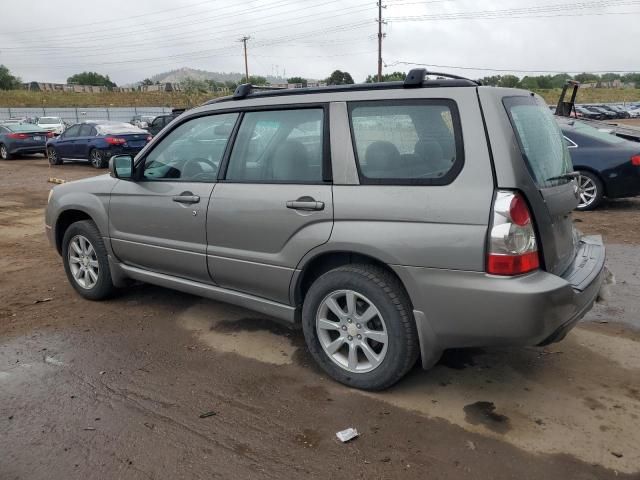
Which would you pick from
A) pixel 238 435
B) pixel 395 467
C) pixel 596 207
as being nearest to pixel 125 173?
pixel 238 435

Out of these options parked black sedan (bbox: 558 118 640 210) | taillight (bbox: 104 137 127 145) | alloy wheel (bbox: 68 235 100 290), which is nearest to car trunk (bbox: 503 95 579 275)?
alloy wheel (bbox: 68 235 100 290)

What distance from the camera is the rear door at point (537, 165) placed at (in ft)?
9.37

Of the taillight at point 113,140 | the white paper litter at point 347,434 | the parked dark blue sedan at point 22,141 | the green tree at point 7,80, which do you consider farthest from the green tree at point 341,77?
the green tree at point 7,80

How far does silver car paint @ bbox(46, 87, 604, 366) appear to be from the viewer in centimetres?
282

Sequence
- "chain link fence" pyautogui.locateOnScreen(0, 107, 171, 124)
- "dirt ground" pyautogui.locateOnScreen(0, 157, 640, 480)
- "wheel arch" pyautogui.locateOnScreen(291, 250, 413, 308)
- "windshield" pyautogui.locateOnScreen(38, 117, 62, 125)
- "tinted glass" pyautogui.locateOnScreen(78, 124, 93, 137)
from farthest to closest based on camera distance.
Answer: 1. "chain link fence" pyautogui.locateOnScreen(0, 107, 171, 124)
2. "windshield" pyautogui.locateOnScreen(38, 117, 62, 125)
3. "tinted glass" pyautogui.locateOnScreen(78, 124, 93, 137)
4. "wheel arch" pyautogui.locateOnScreen(291, 250, 413, 308)
5. "dirt ground" pyautogui.locateOnScreen(0, 157, 640, 480)

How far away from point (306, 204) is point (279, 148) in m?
0.53

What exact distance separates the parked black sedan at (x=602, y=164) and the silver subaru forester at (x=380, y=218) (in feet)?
18.7

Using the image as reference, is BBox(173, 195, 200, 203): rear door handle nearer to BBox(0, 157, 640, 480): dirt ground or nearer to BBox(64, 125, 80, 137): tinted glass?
BBox(0, 157, 640, 480): dirt ground

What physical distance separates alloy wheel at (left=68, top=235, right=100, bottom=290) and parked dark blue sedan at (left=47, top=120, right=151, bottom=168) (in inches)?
481

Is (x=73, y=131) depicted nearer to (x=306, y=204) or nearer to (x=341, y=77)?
(x=341, y=77)

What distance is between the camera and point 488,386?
3434mm

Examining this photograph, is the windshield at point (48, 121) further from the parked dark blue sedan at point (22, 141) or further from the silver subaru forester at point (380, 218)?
the silver subaru forester at point (380, 218)

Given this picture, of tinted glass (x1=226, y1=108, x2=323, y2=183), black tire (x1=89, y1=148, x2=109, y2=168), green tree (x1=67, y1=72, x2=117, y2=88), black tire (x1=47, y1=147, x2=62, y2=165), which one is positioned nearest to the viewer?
tinted glass (x1=226, y1=108, x2=323, y2=183)

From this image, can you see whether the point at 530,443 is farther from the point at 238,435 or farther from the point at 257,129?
the point at 257,129
